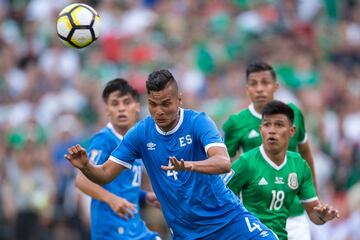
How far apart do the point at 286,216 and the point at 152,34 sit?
1114 centimetres

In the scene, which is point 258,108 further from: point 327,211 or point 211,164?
point 211,164

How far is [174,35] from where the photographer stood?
20875 mm

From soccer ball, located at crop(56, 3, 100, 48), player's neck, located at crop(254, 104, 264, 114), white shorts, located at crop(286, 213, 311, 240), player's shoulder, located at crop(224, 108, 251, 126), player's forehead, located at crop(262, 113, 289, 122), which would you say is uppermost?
soccer ball, located at crop(56, 3, 100, 48)

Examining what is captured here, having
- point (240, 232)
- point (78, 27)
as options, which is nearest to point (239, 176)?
point (240, 232)

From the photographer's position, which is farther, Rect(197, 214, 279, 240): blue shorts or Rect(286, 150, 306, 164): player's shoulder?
Rect(286, 150, 306, 164): player's shoulder

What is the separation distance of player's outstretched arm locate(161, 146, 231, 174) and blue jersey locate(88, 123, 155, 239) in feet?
7.99

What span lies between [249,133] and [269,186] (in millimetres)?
1279

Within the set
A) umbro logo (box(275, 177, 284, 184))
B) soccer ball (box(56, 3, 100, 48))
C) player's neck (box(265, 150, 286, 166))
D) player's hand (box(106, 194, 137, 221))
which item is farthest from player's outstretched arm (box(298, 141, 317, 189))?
soccer ball (box(56, 3, 100, 48))

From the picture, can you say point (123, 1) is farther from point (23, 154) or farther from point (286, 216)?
point (286, 216)

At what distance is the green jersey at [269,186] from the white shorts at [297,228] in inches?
30.2

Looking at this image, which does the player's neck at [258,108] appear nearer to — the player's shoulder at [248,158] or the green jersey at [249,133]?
the green jersey at [249,133]

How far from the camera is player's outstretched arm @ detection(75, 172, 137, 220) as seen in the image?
9477 millimetres

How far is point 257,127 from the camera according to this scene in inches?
436

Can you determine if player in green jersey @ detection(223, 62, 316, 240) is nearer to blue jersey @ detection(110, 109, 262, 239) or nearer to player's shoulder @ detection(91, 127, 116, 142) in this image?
player's shoulder @ detection(91, 127, 116, 142)
